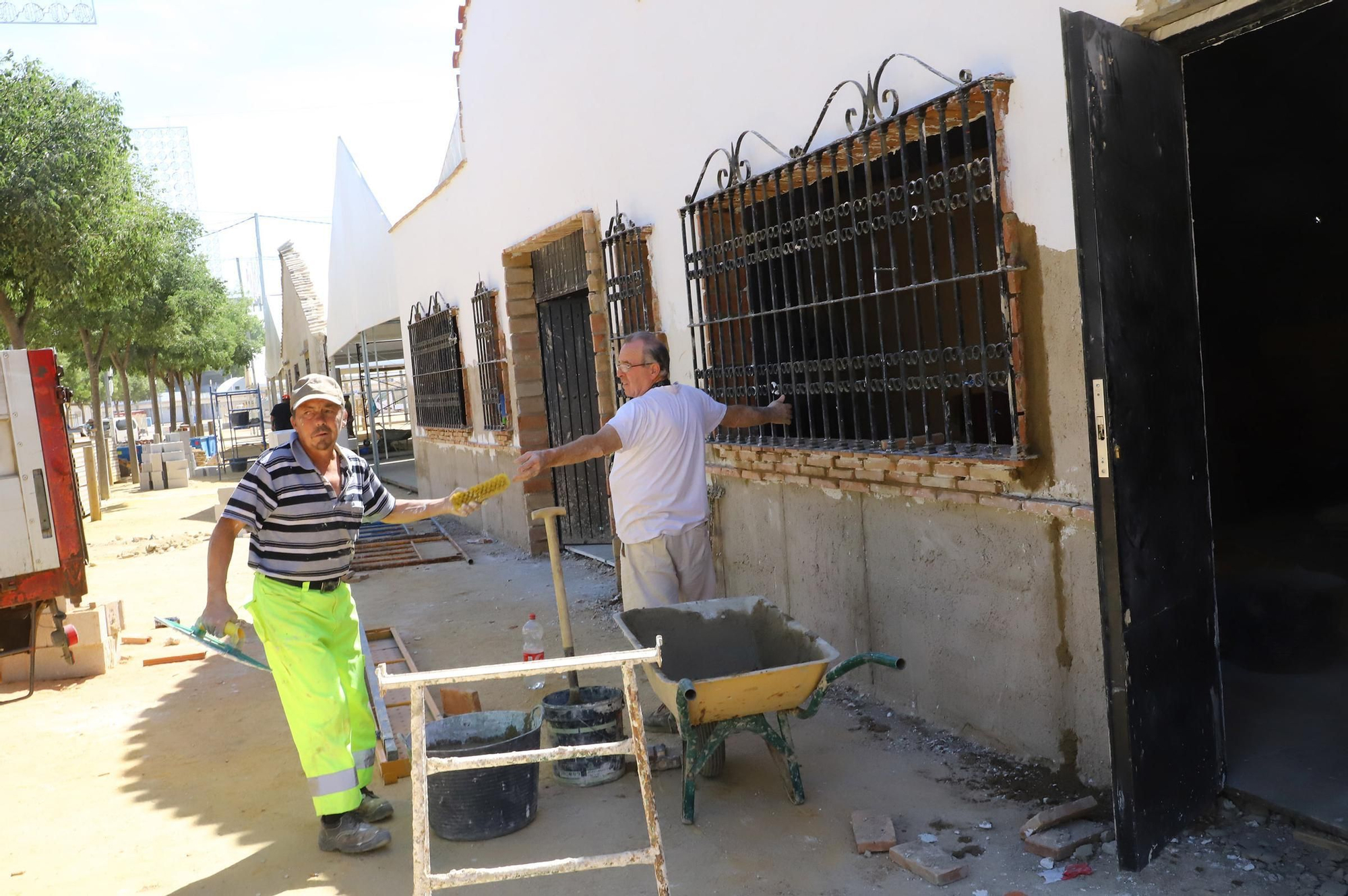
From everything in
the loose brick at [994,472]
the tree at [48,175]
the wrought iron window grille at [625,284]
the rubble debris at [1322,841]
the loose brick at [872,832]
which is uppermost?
the tree at [48,175]

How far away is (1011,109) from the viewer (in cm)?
369

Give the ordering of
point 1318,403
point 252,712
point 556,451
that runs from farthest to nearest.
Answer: point 1318,403 < point 252,712 < point 556,451

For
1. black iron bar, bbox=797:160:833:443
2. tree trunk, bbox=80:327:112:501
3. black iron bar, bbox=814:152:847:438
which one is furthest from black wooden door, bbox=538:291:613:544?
tree trunk, bbox=80:327:112:501

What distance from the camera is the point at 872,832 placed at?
11.4 feet

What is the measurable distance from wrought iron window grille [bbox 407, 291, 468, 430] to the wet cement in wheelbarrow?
773 centimetres

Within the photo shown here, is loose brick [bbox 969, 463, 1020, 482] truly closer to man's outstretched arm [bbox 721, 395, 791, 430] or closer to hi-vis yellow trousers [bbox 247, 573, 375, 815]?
man's outstretched arm [bbox 721, 395, 791, 430]

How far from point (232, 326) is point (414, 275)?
3041 cm

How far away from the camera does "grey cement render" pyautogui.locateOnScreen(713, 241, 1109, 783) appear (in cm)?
Result: 356

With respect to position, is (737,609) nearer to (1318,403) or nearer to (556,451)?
(556,451)

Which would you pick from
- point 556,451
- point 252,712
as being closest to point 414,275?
point 252,712

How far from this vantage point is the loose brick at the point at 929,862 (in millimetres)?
3154

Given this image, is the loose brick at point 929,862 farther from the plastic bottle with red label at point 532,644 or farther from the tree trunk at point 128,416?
the tree trunk at point 128,416

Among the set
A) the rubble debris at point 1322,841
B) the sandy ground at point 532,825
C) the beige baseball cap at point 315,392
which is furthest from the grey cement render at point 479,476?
the rubble debris at point 1322,841

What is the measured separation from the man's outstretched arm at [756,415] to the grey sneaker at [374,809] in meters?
2.22
